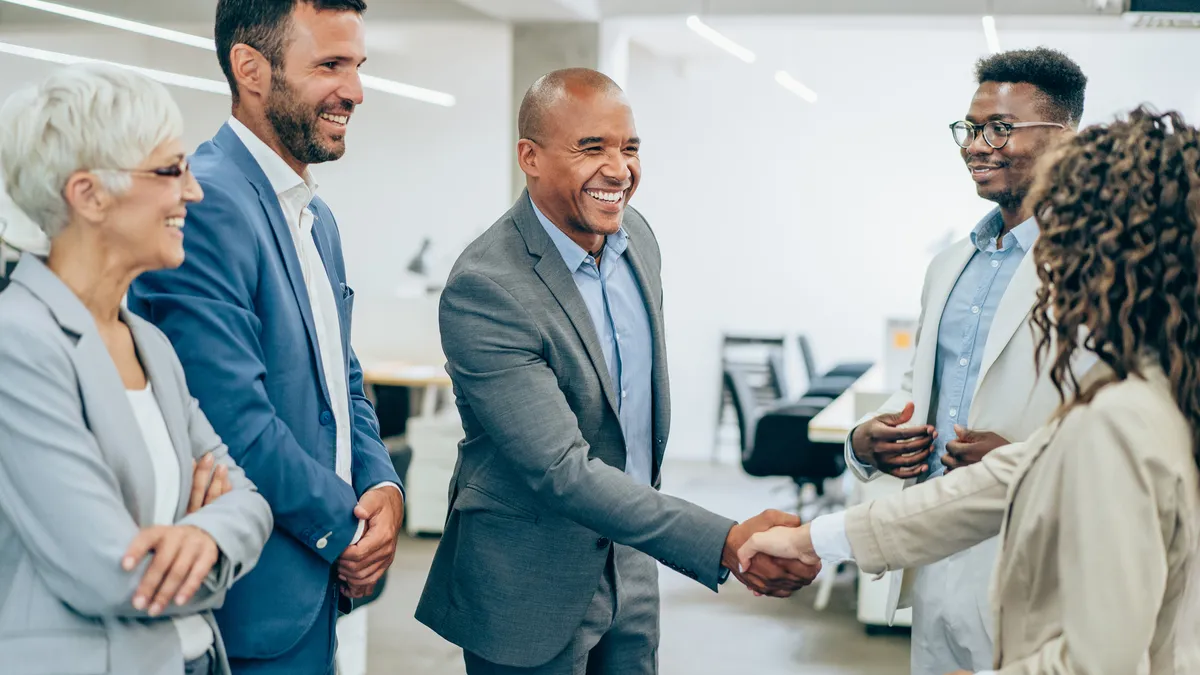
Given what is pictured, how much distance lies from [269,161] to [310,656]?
0.83 meters

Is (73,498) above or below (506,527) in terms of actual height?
above

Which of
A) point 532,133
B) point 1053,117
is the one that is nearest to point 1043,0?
point 1053,117

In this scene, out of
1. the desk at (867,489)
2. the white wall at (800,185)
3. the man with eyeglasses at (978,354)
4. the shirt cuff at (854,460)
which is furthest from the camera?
the white wall at (800,185)

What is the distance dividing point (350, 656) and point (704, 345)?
19.0ft

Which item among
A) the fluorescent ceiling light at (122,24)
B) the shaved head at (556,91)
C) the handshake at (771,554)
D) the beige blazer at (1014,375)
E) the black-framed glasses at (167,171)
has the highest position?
the fluorescent ceiling light at (122,24)

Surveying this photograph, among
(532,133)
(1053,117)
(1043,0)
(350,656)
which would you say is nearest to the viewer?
(532,133)

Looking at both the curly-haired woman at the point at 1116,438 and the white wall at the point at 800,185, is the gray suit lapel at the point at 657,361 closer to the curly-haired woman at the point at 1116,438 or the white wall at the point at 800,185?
the curly-haired woman at the point at 1116,438

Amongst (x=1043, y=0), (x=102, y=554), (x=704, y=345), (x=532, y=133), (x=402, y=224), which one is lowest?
(x=704, y=345)

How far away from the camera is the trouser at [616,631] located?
205 centimetres

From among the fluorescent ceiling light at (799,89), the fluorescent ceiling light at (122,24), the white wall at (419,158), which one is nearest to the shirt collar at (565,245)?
the fluorescent ceiling light at (122,24)

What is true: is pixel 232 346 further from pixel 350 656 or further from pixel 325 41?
pixel 350 656

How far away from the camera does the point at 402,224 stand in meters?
8.33

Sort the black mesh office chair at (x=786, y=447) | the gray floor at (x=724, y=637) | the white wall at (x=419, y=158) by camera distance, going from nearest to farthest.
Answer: the gray floor at (x=724, y=637) < the black mesh office chair at (x=786, y=447) < the white wall at (x=419, y=158)

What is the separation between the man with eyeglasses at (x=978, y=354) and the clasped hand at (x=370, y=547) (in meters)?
0.96
